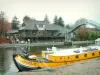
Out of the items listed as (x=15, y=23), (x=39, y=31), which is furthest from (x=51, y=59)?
(x=15, y=23)

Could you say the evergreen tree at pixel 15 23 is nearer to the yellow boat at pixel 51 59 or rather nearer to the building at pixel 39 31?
the building at pixel 39 31

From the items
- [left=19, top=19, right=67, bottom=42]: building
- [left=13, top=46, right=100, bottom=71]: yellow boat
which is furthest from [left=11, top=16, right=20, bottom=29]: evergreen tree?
[left=13, top=46, right=100, bottom=71]: yellow boat

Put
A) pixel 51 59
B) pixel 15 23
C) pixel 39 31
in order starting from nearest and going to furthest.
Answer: pixel 51 59, pixel 39 31, pixel 15 23

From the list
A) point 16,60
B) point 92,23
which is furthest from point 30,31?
point 16,60

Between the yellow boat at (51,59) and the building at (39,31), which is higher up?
the building at (39,31)

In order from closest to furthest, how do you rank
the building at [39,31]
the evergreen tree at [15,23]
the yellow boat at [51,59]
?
the yellow boat at [51,59], the building at [39,31], the evergreen tree at [15,23]

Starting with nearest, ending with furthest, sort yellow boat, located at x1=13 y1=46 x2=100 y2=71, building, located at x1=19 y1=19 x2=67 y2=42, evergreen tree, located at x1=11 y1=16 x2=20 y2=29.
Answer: yellow boat, located at x1=13 y1=46 x2=100 y2=71 < building, located at x1=19 y1=19 x2=67 y2=42 < evergreen tree, located at x1=11 y1=16 x2=20 y2=29

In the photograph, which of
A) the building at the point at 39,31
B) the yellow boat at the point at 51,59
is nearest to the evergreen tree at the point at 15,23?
the building at the point at 39,31

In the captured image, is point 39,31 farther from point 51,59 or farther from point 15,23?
point 51,59

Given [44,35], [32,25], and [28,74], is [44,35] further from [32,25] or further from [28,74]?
[28,74]

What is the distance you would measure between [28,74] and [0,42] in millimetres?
58668

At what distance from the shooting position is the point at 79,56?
29609mm

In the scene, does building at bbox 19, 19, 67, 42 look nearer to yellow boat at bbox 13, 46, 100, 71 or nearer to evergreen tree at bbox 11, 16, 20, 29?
evergreen tree at bbox 11, 16, 20, 29

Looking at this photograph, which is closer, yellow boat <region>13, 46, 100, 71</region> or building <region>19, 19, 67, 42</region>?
yellow boat <region>13, 46, 100, 71</region>
